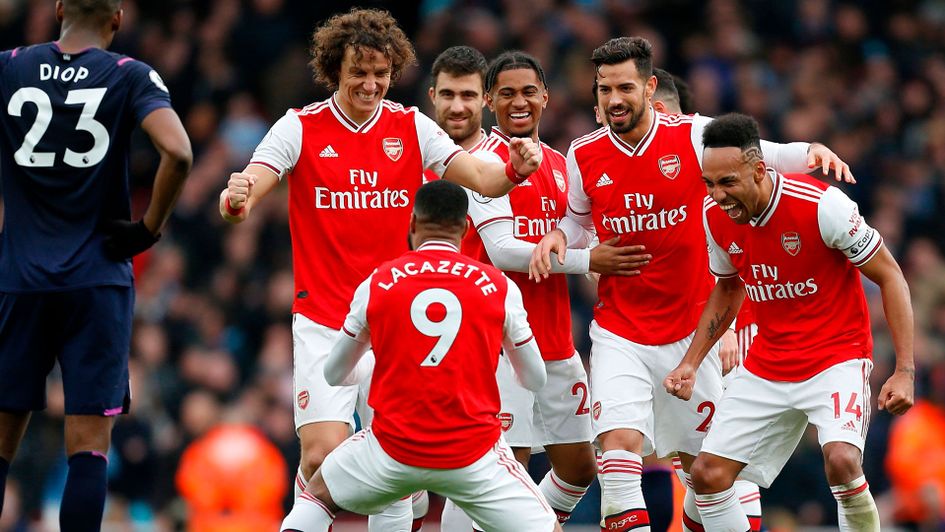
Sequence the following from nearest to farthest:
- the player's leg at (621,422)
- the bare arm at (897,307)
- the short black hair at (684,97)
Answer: the bare arm at (897,307), the player's leg at (621,422), the short black hair at (684,97)

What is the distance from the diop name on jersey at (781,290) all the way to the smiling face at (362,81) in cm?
228

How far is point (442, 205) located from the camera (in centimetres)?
684

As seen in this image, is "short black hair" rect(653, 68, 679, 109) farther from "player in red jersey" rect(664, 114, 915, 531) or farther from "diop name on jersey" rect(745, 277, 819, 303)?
"diop name on jersey" rect(745, 277, 819, 303)

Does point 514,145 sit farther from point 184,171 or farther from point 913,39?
point 913,39

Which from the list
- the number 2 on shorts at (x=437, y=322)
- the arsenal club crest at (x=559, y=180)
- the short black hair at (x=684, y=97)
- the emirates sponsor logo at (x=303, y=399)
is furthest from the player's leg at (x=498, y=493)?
the short black hair at (x=684, y=97)

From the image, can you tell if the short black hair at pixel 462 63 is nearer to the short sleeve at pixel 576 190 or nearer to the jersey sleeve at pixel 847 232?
the short sleeve at pixel 576 190

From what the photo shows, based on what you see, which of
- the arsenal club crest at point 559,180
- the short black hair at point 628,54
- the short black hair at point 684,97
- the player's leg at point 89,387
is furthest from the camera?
the short black hair at point 684,97

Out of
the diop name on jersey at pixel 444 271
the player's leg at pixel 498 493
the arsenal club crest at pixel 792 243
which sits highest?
the arsenal club crest at pixel 792 243

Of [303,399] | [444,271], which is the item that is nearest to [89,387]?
[303,399]

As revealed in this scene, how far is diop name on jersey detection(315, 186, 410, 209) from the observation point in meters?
7.89

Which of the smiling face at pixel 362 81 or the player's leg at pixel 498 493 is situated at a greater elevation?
the smiling face at pixel 362 81

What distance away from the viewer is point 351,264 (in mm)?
7883

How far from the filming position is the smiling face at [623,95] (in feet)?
26.6

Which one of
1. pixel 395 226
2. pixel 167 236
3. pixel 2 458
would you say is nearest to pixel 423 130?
pixel 395 226
